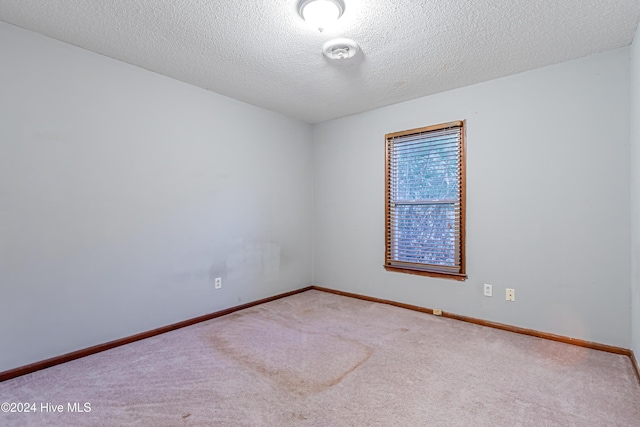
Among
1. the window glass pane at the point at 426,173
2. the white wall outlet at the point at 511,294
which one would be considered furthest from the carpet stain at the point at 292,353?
the window glass pane at the point at 426,173

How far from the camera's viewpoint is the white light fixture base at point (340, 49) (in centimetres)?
241

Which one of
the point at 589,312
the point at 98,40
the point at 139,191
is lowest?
the point at 589,312

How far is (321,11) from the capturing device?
200 cm

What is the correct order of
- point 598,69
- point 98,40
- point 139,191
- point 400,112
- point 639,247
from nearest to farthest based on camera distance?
point 639,247, point 98,40, point 598,69, point 139,191, point 400,112

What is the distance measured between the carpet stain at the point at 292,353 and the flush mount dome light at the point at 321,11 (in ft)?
7.79

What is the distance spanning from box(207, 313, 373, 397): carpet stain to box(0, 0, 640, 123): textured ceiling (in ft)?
7.93

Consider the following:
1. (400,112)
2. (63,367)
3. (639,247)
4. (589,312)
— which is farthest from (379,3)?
(63,367)

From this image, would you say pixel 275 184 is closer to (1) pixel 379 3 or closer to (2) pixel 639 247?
(1) pixel 379 3

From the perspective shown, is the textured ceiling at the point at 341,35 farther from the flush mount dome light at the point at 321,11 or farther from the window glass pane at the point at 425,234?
the window glass pane at the point at 425,234

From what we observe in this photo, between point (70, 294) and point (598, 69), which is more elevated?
point (598, 69)

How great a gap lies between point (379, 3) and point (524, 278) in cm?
263

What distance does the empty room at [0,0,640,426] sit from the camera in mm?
2021

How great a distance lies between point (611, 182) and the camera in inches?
102

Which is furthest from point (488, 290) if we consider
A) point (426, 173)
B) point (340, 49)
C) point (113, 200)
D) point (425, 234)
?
point (113, 200)
